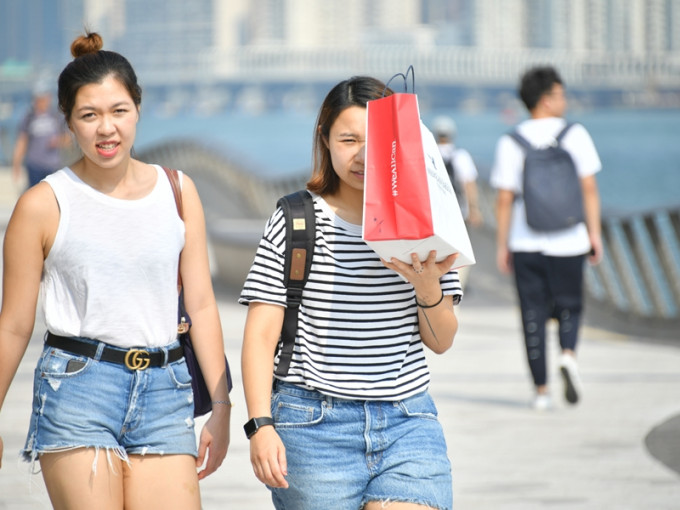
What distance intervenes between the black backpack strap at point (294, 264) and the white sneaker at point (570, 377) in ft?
13.5

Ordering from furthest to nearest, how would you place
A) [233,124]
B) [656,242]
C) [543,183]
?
[233,124], [656,242], [543,183]

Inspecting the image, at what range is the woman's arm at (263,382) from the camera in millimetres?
2842

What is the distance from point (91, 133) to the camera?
299 centimetres

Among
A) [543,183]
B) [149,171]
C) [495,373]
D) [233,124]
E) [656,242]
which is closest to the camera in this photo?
[149,171]

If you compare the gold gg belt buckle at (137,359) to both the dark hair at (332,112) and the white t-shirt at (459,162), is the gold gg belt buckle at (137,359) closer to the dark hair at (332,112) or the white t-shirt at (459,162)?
the dark hair at (332,112)

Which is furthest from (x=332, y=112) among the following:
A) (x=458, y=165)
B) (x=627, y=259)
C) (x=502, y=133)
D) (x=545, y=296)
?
(x=502, y=133)

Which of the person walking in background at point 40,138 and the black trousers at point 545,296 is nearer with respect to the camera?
the black trousers at point 545,296

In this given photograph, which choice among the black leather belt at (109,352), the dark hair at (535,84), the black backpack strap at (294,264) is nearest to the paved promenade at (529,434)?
the black leather belt at (109,352)

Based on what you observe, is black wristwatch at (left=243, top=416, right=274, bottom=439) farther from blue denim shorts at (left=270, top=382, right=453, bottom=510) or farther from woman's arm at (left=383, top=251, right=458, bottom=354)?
→ woman's arm at (left=383, top=251, right=458, bottom=354)

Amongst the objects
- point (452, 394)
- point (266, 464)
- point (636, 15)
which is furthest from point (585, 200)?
point (636, 15)

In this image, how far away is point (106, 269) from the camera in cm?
296

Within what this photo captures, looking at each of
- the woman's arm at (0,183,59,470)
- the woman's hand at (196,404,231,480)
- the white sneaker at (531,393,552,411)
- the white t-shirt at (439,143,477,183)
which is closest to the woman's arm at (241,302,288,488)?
the woman's hand at (196,404,231,480)

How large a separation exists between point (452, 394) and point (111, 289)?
486 centimetres

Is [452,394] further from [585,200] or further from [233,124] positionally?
[233,124]
